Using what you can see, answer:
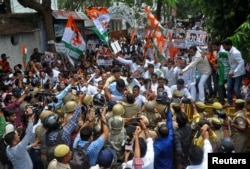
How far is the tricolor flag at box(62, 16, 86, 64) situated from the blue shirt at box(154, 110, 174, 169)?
260 inches

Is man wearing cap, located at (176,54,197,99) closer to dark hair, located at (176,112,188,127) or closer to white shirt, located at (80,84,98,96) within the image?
white shirt, located at (80,84,98,96)

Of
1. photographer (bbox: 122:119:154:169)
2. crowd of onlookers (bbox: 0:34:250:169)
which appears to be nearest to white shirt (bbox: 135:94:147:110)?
crowd of onlookers (bbox: 0:34:250:169)

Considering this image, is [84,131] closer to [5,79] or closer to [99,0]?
[5,79]

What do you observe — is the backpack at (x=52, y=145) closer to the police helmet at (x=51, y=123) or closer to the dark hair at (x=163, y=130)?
the police helmet at (x=51, y=123)

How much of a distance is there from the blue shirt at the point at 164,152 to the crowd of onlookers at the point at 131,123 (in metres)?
0.01

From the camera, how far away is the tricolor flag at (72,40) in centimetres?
1152

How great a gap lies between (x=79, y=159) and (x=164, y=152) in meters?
1.17

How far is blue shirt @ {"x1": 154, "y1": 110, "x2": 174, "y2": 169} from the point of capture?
215 inches

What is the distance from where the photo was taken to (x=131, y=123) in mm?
6121

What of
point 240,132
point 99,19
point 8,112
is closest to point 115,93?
point 8,112

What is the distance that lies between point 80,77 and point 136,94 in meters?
2.64

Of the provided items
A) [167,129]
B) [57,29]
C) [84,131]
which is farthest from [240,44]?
[57,29]

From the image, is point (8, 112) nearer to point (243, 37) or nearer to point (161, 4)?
point (243, 37)

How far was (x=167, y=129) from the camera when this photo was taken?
544 centimetres
